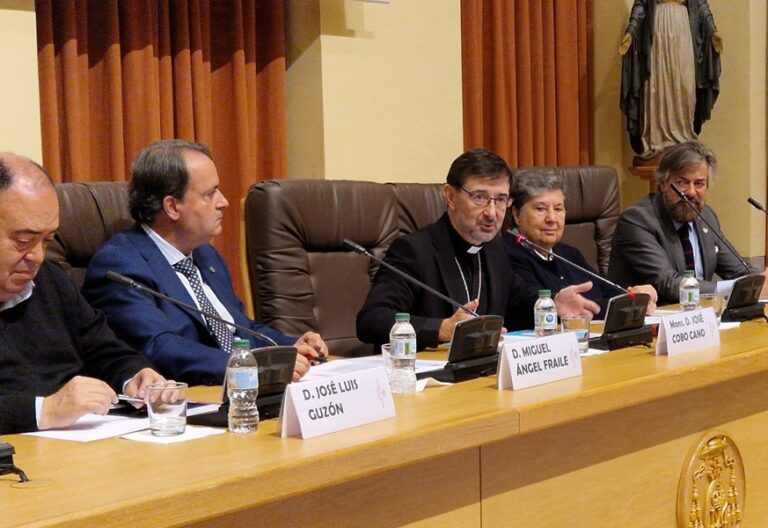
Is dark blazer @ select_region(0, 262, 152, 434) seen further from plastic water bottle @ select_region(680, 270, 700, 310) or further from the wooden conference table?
plastic water bottle @ select_region(680, 270, 700, 310)

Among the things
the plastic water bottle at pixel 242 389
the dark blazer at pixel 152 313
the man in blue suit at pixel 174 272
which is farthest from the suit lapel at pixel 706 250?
the plastic water bottle at pixel 242 389

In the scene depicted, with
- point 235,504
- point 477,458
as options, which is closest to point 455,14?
point 477,458

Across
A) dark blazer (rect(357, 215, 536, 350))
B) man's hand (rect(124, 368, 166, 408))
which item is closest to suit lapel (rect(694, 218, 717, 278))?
dark blazer (rect(357, 215, 536, 350))

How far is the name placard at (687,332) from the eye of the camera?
2361 millimetres

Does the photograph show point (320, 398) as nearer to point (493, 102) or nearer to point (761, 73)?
point (493, 102)

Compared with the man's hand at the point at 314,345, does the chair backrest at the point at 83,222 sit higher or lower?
higher

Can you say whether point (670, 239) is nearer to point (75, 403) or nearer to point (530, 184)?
point (530, 184)

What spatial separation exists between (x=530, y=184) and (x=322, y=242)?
0.68 meters

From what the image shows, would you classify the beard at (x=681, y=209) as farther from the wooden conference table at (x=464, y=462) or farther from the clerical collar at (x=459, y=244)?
the wooden conference table at (x=464, y=462)

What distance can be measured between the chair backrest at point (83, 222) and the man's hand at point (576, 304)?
3.60 ft

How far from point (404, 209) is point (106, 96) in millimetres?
1262

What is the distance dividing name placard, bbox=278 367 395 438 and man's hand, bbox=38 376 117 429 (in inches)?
11.8

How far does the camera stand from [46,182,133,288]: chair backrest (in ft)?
8.63

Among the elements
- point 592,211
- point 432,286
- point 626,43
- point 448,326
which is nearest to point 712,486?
point 448,326
